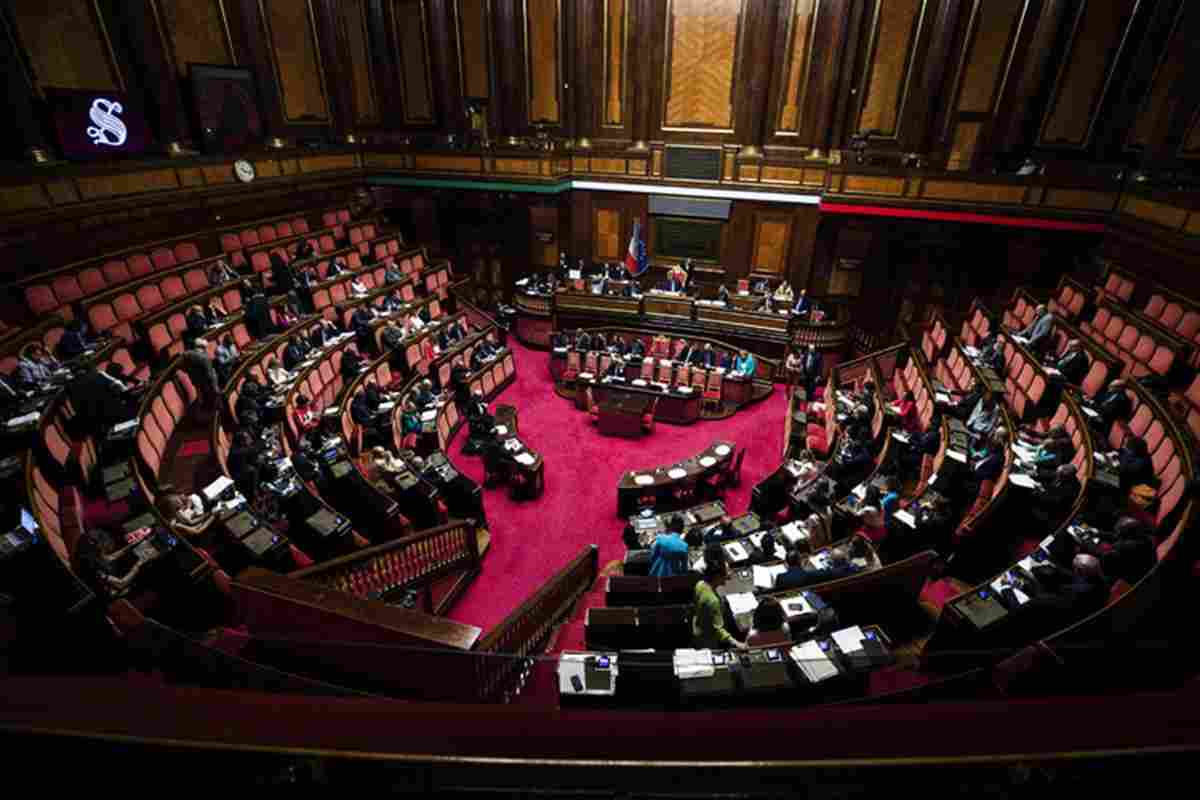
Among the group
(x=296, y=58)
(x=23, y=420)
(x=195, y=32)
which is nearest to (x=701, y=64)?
(x=296, y=58)

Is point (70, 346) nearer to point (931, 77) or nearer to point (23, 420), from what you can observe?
point (23, 420)

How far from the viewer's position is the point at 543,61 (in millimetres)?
13570

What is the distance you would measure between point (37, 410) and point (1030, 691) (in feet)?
29.3

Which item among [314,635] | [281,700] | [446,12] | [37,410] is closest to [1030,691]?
[281,700]

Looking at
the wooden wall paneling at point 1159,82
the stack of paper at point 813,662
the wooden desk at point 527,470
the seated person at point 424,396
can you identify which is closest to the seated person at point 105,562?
A: the wooden desk at point 527,470

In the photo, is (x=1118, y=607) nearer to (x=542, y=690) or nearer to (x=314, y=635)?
(x=542, y=690)

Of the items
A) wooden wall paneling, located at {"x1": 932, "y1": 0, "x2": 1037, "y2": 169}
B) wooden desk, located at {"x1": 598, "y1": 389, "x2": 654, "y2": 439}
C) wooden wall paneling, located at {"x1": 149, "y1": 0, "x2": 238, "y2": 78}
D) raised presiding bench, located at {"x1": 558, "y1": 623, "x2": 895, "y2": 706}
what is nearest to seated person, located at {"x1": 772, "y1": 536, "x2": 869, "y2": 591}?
raised presiding bench, located at {"x1": 558, "y1": 623, "x2": 895, "y2": 706}

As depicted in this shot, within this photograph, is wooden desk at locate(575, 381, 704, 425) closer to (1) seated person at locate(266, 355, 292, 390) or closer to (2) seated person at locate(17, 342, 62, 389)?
(1) seated person at locate(266, 355, 292, 390)

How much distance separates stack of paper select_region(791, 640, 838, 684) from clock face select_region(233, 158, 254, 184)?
43.7 ft

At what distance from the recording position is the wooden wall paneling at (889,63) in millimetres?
11359

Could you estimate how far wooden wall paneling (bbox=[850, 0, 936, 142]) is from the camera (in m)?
11.4

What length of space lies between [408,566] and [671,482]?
3.68 m

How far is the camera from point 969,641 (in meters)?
4.46

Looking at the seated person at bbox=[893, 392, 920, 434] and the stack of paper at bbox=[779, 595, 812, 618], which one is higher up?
the stack of paper at bbox=[779, 595, 812, 618]
